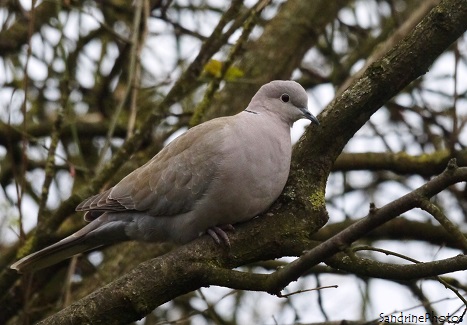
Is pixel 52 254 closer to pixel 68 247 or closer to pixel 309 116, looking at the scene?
pixel 68 247

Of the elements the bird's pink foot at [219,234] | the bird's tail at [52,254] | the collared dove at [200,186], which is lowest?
the bird's pink foot at [219,234]

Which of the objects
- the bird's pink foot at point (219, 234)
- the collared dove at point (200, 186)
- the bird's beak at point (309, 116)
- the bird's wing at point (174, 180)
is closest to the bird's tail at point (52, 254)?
the collared dove at point (200, 186)

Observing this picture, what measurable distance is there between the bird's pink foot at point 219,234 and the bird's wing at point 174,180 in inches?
12.9

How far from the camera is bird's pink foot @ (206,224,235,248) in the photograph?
3.24 meters

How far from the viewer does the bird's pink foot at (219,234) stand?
10.6ft

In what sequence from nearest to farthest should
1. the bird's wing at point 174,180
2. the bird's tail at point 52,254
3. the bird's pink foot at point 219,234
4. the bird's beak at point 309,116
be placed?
the bird's pink foot at point 219,234, the bird's beak at point 309,116, the bird's wing at point 174,180, the bird's tail at point 52,254

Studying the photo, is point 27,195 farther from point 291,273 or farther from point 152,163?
point 291,273

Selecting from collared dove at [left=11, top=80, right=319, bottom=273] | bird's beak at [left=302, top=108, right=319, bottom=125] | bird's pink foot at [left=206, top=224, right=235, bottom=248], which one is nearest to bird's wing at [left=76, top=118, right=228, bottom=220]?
collared dove at [left=11, top=80, right=319, bottom=273]

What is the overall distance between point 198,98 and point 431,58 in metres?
3.47

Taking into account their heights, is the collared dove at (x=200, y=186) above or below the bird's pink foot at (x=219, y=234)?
above

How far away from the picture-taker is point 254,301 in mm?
6117

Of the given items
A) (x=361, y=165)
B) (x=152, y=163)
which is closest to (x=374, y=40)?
(x=361, y=165)

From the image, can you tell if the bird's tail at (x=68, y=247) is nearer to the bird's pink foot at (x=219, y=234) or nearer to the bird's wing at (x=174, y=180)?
the bird's wing at (x=174, y=180)

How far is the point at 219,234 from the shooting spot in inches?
130
